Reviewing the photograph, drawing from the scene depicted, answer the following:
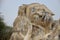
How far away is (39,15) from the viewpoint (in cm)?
196

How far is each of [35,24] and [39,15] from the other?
94mm

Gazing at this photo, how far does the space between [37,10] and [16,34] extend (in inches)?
12.0

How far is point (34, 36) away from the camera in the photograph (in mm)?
1927

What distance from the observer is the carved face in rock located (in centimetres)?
196

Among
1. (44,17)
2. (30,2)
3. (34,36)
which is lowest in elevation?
(34,36)

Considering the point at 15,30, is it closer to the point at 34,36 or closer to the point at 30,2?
the point at 34,36

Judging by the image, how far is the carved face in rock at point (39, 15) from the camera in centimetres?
196

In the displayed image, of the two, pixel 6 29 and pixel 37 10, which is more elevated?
pixel 37 10

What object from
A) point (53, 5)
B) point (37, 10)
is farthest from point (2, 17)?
point (53, 5)

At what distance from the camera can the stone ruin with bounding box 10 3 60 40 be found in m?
1.91

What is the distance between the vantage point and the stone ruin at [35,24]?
75.2 inches

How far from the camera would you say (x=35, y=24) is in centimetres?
196

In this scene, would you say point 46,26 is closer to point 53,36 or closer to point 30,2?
point 53,36

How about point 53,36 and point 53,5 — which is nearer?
point 53,36
